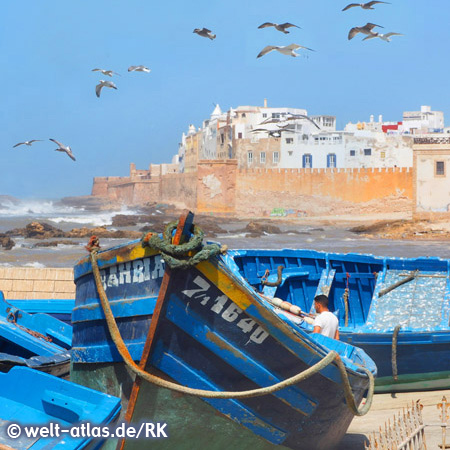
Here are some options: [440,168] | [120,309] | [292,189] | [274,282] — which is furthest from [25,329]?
[292,189]

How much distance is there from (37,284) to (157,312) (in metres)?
6.72

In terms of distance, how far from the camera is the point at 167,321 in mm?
5570

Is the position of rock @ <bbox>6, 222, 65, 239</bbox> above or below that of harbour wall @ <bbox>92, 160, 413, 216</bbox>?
below

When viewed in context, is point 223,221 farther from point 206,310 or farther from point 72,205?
point 72,205

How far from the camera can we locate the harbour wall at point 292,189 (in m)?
50.8

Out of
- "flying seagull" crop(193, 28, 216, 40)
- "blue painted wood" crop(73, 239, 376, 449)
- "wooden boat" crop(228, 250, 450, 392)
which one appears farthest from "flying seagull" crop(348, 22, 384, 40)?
"blue painted wood" crop(73, 239, 376, 449)

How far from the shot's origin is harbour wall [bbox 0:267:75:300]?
11.6 metres

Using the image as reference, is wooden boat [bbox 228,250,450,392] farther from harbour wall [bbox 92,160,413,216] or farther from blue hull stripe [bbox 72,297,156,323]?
harbour wall [bbox 92,160,413,216]

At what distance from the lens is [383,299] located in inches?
375

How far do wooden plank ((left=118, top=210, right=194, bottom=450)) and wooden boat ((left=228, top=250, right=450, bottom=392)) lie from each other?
2.23 meters

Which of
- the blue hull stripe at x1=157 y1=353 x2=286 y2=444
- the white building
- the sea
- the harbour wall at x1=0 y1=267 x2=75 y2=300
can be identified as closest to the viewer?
the blue hull stripe at x1=157 y1=353 x2=286 y2=444

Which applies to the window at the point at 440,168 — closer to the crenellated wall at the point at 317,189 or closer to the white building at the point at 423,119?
the crenellated wall at the point at 317,189

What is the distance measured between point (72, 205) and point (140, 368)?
112 meters

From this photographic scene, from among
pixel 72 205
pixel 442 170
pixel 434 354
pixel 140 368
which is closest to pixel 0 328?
pixel 140 368
